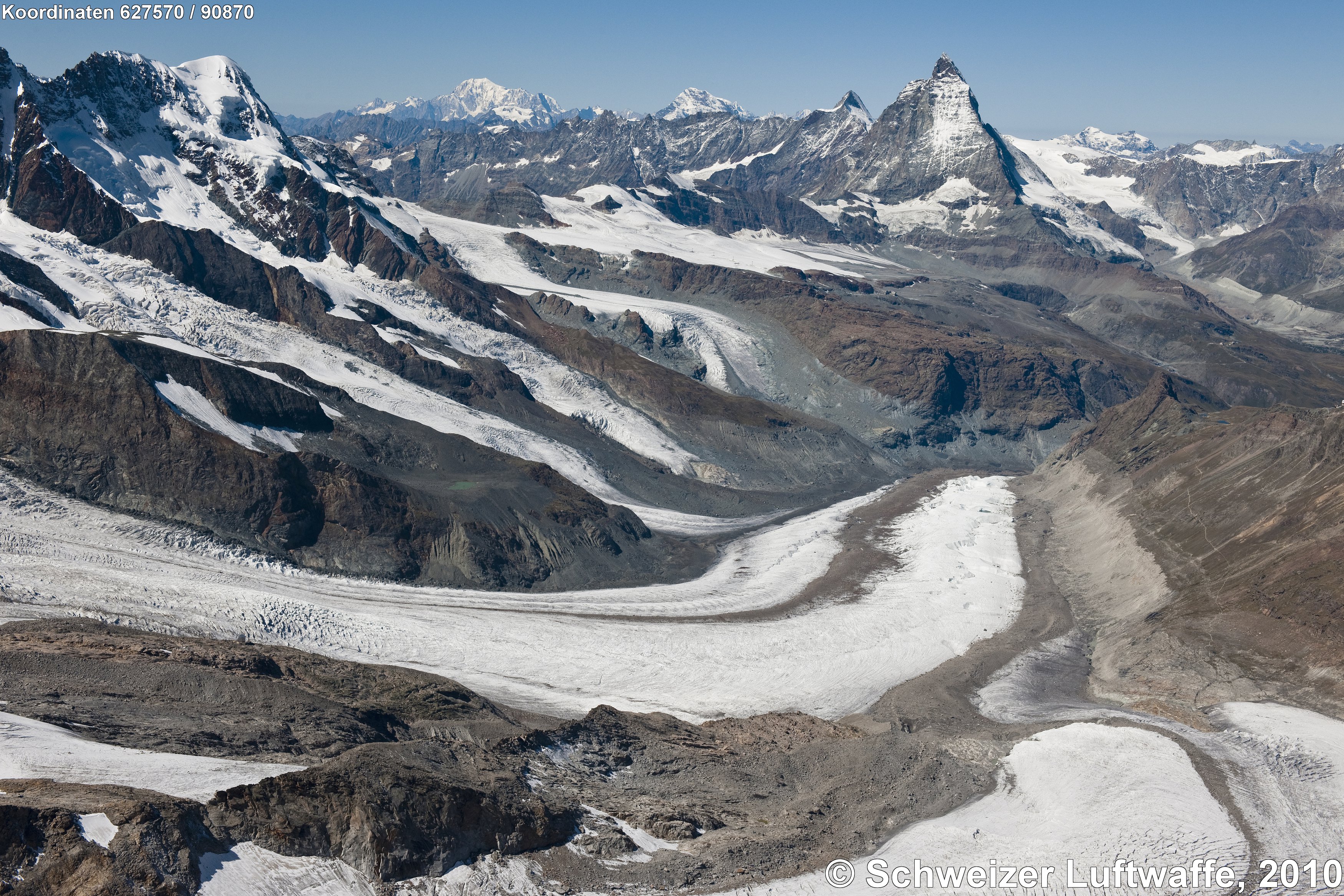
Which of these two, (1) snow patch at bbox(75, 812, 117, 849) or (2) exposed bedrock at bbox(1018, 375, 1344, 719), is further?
(2) exposed bedrock at bbox(1018, 375, 1344, 719)

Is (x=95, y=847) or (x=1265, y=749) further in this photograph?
(x=1265, y=749)

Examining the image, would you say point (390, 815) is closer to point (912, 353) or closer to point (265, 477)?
point (265, 477)

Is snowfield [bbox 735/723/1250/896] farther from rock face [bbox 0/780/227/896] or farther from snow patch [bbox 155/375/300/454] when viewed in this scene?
snow patch [bbox 155/375/300/454]

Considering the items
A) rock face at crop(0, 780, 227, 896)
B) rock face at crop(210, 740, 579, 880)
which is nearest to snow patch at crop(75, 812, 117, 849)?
rock face at crop(0, 780, 227, 896)

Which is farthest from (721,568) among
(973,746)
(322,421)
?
(973,746)

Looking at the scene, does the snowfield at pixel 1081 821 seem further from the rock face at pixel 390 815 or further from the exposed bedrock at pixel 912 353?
the exposed bedrock at pixel 912 353

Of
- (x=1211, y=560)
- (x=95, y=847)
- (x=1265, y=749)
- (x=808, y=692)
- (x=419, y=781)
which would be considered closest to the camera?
(x=95, y=847)

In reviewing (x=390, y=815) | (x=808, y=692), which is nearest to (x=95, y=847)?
(x=390, y=815)
